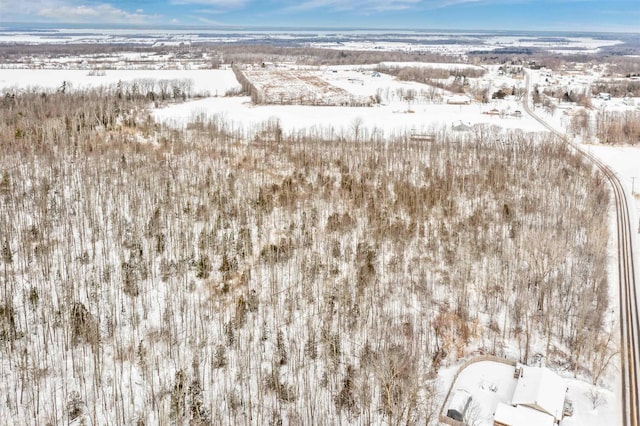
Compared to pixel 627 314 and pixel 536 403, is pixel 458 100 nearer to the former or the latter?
pixel 627 314

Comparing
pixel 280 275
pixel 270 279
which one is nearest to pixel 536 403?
pixel 270 279

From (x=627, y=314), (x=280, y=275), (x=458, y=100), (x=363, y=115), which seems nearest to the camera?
(x=627, y=314)

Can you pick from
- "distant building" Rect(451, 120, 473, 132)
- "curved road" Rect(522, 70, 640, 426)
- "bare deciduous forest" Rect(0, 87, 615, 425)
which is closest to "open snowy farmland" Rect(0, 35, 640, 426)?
"bare deciduous forest" Rect(0, 87, 615, 425)

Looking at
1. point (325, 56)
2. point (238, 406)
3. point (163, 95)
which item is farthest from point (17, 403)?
point (325, 56)

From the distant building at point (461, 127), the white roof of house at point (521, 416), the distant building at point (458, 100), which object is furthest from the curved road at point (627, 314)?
the distant building at point (458, 100)

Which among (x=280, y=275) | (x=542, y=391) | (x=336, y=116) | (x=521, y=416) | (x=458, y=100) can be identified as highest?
(x=458, y=100)

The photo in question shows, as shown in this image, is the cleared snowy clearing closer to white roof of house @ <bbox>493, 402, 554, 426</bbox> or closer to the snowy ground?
the snowy ground
